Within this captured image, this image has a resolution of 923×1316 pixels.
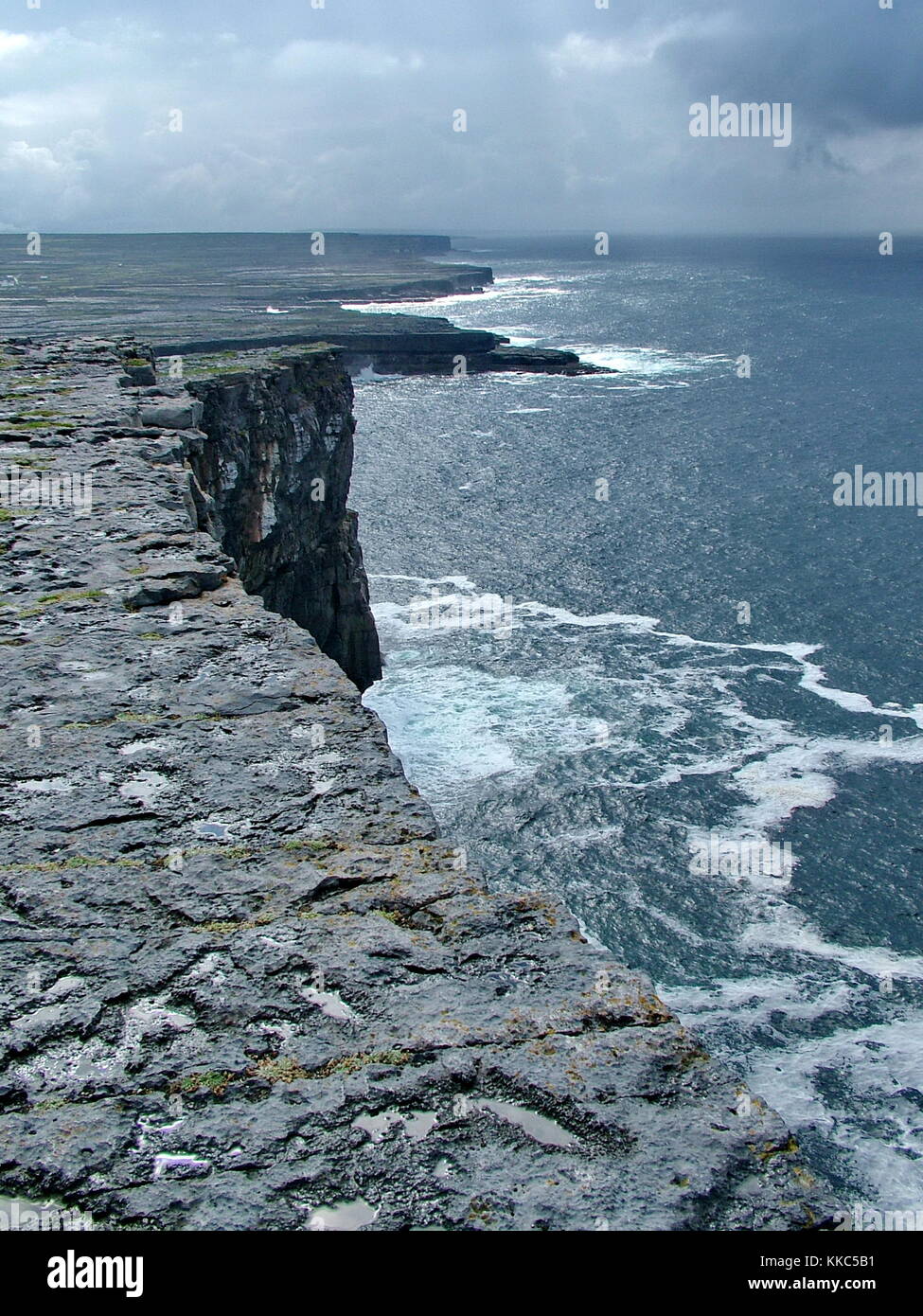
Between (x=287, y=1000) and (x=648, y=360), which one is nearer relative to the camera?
(x=287, y=1000)

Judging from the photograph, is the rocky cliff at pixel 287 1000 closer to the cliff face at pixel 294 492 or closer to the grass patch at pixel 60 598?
the grass patch at pixel 60 598

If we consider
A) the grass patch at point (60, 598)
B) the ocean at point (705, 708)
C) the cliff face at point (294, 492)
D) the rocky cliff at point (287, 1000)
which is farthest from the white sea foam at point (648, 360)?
the rocky cliff at point (287, 1000)

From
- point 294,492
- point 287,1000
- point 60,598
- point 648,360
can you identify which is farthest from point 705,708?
point 648,360

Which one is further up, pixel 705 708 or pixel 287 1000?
pixel 287 1000

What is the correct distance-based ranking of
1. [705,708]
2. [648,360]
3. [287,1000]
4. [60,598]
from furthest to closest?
[648,360] → [705,708] → [60,598] → [287,1000]

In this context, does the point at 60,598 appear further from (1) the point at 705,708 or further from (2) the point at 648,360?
(2) the point at 648,360
